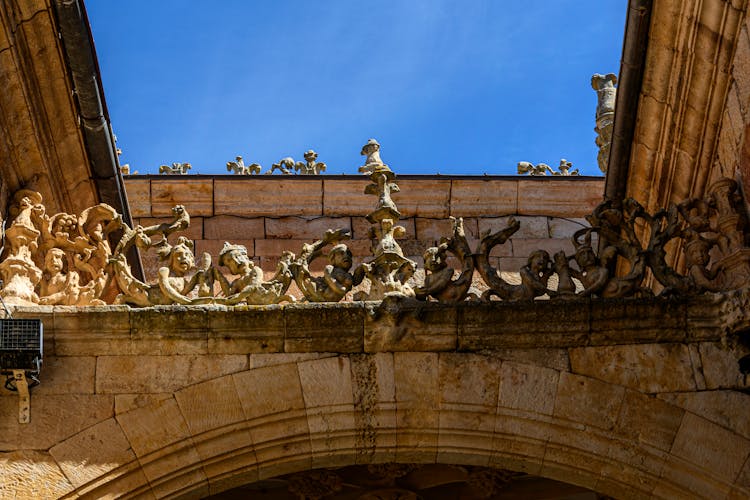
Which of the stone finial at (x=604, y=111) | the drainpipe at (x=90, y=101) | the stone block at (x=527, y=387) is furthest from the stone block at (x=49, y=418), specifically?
the stone finial at (x=604, y=111)

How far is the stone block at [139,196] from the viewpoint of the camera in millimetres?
11758

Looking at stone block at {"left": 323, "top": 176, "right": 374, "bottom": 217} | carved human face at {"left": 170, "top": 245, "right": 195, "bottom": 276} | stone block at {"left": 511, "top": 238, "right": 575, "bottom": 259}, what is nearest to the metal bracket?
carved human face at {"left": 170, "top": 245, "right": 195, "bottom": 276}

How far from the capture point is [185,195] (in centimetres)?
1180

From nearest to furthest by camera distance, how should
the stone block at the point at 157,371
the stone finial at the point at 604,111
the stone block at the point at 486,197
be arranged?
the stone block at the point at 157,371
the stone block at the point at 486,197
the stone finial at the point at 604,111

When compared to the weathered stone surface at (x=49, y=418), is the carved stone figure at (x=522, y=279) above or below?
above

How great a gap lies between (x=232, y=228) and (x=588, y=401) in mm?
4997

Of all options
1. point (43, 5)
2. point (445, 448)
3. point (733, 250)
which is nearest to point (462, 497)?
point (445, 448)

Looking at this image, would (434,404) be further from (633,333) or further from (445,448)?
(633,333)

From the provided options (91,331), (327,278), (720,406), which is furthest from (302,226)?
(720,406)

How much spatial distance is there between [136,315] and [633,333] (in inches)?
104

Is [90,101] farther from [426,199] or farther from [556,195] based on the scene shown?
[556,195]

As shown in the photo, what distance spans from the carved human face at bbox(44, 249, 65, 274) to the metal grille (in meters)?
0.84

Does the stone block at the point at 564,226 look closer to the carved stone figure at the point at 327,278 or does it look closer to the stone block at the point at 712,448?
the carved stone figure at the point at 327,278

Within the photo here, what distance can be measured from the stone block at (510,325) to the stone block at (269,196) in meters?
4.45
